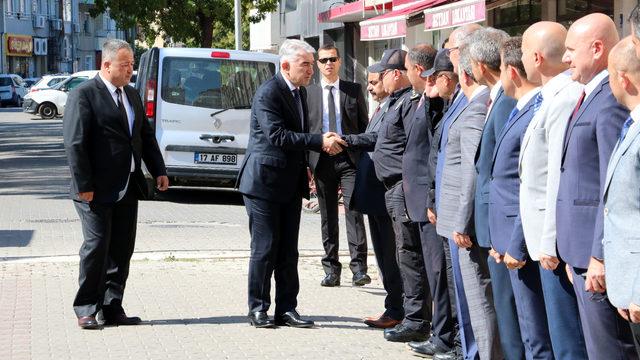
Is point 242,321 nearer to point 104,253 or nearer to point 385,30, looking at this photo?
point 104,253

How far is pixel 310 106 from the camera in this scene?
10.4 metres

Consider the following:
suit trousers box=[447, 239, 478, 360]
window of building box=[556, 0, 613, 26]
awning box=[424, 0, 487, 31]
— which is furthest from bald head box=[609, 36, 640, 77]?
window of building box=[556, 0, 613, 26]

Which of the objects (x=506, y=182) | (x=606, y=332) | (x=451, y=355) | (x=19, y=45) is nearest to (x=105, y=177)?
(x=451, y=355)

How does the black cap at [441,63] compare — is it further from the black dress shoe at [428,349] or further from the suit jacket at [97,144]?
the suit jacket at [97,144]

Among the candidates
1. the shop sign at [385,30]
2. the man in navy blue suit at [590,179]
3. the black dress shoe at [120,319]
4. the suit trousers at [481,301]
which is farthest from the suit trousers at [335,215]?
the shop sign at [385,30]

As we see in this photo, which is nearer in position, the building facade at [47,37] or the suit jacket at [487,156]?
the suit jacket at [487,156]

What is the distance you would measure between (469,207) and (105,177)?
304 cm

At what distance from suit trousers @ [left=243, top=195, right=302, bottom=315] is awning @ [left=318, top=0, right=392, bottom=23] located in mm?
15291

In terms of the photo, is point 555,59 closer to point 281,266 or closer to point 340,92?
point 281,266

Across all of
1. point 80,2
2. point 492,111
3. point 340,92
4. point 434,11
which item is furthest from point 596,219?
point 80,2

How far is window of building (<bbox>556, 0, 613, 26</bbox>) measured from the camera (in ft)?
48.8

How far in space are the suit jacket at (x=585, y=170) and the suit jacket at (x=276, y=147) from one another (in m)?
3.44

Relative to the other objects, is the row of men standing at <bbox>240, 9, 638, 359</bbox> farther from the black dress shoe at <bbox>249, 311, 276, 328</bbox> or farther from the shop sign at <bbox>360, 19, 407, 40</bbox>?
the shop sign at <bbox>360, 19, 407, 40</bbox>

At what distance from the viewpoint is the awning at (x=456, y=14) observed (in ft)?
44.3
